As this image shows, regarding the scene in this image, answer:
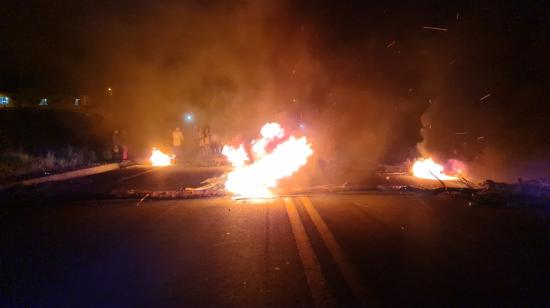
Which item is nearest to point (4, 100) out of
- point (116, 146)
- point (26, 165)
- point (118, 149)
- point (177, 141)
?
point (118, 149)

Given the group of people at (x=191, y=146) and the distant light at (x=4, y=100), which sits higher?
the distant light at (x=4, y=100)

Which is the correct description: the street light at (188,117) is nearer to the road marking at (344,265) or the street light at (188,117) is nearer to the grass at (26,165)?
the grass at (26,165)

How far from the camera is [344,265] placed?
14.9ft

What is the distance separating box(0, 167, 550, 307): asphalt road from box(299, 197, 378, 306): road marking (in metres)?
0.02

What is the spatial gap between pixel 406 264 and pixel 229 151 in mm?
17420

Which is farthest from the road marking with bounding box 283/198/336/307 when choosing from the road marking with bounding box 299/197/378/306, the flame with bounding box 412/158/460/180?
the flame with bounding box 412/158/460/180

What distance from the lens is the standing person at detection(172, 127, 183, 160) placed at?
78.0 feet

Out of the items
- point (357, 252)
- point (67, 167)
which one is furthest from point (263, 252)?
point (67, 167)

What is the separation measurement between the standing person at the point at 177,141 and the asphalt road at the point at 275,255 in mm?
15474

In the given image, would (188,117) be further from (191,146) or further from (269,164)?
(269,164)

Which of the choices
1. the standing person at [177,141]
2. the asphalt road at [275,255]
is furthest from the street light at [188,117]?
the asphalt road at [275,255]

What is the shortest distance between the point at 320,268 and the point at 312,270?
114 millimetres

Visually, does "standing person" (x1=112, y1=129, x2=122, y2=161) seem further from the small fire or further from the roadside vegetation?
the small fire

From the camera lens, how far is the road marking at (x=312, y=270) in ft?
11.9
